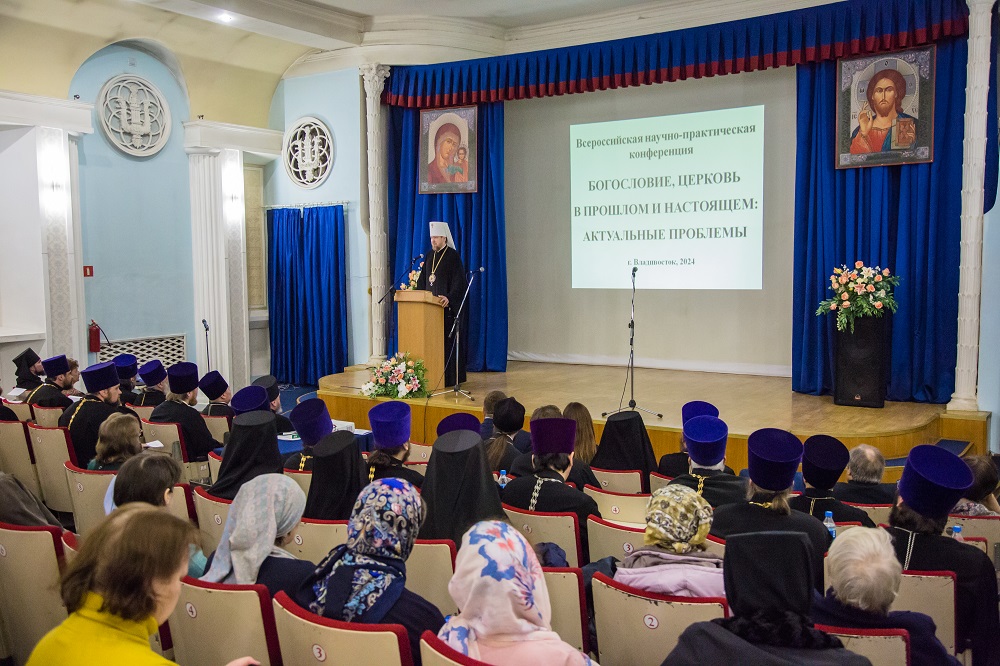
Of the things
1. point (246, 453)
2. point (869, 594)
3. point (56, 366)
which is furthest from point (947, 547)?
point (56, 366)

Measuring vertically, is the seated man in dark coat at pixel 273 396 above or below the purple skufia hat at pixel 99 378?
below

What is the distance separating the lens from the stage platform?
6.38 meters

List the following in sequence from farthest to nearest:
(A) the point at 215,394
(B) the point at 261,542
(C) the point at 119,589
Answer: (A) the point at 215,394 → (B) the point at 261,542 → (C) the point at 119,589

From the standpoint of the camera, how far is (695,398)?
7.69 metres

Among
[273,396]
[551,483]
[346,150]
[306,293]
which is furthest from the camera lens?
[306,293]

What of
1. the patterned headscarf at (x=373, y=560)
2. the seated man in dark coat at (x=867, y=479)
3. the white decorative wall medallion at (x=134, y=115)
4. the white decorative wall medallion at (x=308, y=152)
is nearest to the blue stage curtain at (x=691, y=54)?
the white decorative wall medallion at (x=308, y=152)

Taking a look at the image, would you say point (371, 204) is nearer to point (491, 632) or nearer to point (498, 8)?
point (498, 8)

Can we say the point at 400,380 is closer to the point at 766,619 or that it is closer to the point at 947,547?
the point at 947,547

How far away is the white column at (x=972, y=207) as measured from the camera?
667 cm

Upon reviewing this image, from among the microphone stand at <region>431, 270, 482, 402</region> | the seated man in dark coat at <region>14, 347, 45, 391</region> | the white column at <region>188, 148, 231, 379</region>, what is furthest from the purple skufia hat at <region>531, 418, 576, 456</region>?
the white column at <region>188, 148, 231, 379</region>

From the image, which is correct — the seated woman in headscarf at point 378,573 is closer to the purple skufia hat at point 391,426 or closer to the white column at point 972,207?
the purple skufia hat at point 391,426

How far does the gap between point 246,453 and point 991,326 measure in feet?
19.9

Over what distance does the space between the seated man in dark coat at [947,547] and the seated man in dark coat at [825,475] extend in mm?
489

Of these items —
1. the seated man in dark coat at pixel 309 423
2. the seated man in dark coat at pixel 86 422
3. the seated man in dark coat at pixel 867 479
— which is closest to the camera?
the seated man in dark coat at pixel 867 479
